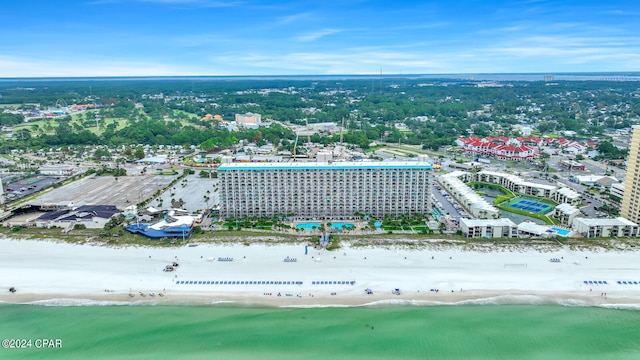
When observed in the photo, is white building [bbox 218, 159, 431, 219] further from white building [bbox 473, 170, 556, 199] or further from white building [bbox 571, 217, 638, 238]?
white building [bbox 473, 170, 556, 199]

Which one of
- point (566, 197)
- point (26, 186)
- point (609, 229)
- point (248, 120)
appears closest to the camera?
point (609, 229)

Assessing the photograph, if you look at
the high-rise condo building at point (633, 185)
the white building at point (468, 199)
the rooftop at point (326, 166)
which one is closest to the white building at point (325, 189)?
the rooftop at point (326, 166)

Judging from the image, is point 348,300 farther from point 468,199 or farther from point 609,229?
point 609,229

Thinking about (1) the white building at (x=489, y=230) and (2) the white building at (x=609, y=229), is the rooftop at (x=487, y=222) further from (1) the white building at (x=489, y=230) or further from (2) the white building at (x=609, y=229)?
(2) the white building at (x=609, y=229)

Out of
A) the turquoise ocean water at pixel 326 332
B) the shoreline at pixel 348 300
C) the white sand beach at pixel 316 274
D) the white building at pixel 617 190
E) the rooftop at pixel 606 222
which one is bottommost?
the turquoise ocean water at pixel 326 332

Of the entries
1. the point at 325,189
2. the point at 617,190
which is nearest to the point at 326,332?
the point at 325,189
